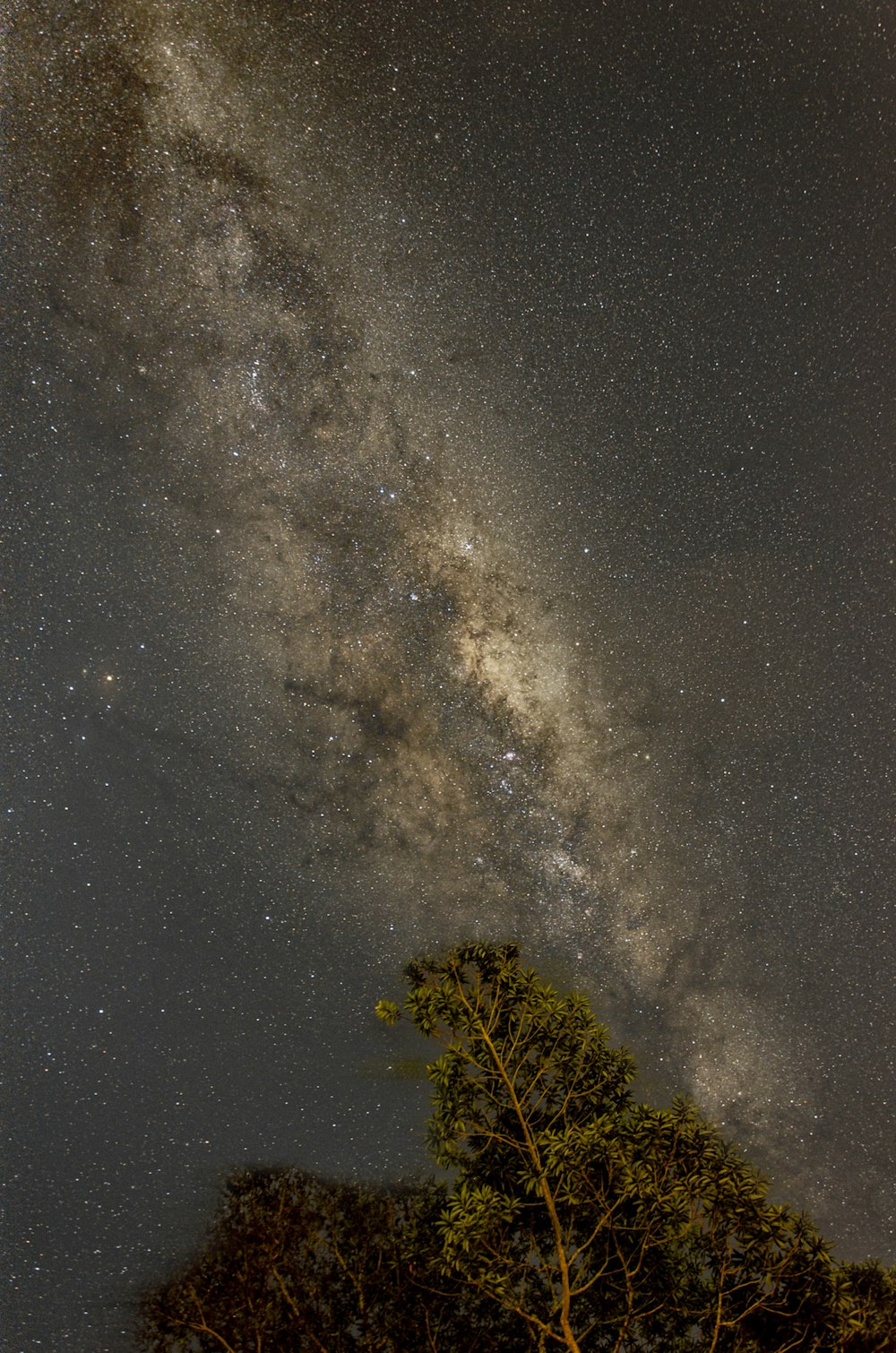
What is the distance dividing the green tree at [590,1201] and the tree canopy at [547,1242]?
0.05ft

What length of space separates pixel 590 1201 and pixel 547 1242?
741 mm

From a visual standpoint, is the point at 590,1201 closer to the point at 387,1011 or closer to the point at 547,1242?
the point at 547,1242

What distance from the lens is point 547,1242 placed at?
20.3 feet

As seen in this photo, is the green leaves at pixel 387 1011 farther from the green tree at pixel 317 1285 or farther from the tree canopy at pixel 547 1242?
the green tree at pixel 317 1285

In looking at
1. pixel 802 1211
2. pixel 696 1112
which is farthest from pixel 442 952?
pixel 802 1211

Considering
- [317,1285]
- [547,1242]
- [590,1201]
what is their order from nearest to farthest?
1. [590,1201]
2. [547,1242]
3. [317,1285]

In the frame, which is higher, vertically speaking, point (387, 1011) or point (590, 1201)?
point (387, 1011)

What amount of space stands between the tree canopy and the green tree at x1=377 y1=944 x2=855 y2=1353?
17 mm

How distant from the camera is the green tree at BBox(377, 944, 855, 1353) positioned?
575 centimetres

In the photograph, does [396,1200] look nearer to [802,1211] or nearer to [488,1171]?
[488,1171]

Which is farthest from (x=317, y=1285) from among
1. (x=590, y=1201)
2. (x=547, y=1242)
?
(x=590, y=1201)

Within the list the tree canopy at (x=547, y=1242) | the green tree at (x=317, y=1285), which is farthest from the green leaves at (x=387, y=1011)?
the green tree at (x=317, y=1285)

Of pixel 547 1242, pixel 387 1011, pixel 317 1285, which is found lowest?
pixel 547 1242

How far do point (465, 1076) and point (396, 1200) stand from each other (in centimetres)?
284
